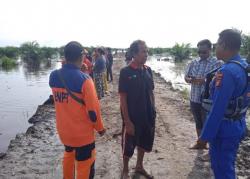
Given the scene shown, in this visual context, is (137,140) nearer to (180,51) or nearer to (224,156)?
(224,156)

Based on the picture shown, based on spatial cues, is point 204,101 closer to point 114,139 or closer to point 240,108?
point 240,108

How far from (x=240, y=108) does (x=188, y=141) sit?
3667 millimetres

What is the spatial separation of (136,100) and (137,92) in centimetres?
12

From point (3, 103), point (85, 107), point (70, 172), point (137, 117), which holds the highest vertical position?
point (85, 107)

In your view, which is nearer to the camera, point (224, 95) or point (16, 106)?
point (224, 95)

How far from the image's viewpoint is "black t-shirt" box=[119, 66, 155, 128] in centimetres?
448

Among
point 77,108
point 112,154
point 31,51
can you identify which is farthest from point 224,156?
Result: point 31,51

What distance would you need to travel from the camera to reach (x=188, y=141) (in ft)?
22.6

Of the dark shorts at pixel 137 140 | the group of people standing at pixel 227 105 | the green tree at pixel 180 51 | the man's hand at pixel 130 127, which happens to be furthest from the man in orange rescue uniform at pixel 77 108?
the green tree at pixel 180 51

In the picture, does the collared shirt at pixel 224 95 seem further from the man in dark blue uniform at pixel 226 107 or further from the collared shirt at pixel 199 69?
the collared shirt at pixel 199 69

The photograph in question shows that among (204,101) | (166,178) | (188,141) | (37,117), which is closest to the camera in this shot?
(204,101)

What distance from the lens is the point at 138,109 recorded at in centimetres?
455

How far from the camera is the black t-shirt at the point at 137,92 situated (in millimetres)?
4484


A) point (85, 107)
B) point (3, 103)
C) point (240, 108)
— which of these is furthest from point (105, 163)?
point (3, 103)
